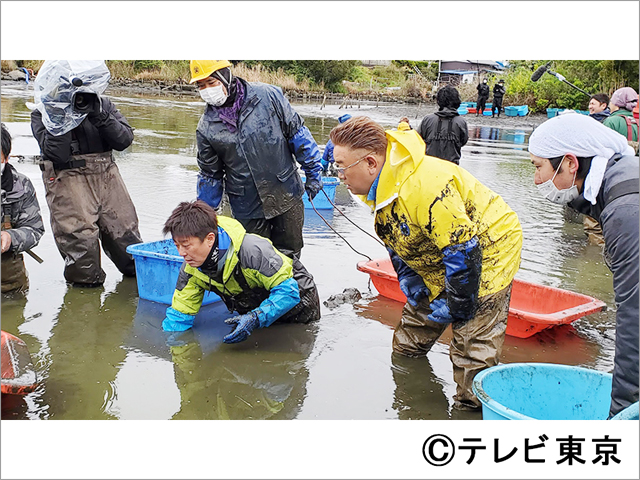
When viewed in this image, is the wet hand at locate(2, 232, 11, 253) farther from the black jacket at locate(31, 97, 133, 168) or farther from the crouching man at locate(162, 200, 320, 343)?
the crouching man at locate(162, 200, 320, 343)

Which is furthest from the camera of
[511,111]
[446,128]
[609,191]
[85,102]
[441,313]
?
[511,111]

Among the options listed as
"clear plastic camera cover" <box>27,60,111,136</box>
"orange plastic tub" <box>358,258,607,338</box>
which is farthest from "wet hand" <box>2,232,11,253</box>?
"orange plastic tub" <box>358,258,607,338</box>

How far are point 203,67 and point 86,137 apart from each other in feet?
4.62

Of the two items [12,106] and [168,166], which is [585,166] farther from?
[12,106]

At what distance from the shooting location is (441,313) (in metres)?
3.43

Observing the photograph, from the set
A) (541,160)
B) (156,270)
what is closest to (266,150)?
(156,270)

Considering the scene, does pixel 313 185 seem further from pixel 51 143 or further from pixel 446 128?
pixel 446 128

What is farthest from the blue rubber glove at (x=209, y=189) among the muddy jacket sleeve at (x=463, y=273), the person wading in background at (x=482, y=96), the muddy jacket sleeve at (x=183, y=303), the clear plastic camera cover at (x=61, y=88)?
the person wading in background at (x=482, y=96)

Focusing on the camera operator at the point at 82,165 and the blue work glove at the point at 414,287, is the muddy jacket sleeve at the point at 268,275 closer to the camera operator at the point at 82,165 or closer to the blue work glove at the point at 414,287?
the blue work glove at the point at 414,287

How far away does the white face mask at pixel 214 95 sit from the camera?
14.5 ft

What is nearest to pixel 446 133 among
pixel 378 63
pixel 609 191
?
pixel 609 191

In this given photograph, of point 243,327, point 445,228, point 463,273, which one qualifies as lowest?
point 243,327

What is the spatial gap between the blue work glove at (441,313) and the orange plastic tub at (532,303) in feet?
3.40

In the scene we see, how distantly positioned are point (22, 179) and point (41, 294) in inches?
36.3
